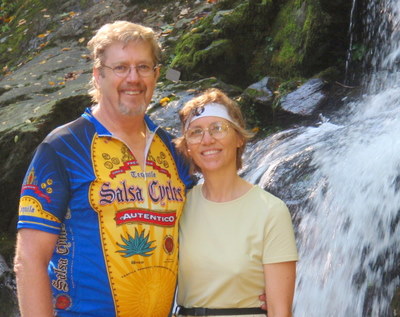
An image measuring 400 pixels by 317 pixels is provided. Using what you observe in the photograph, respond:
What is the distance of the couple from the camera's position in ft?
9.71

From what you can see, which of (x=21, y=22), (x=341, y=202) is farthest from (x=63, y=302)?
(x=21, y=22)

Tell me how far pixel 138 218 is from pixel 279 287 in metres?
0.71

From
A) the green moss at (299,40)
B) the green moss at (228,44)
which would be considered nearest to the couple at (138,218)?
the green moss at (299,40)

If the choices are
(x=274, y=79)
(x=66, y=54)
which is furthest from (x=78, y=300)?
(x=66, y=54)

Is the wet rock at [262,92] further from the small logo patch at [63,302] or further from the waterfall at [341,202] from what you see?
the small logo patch at [63,302]

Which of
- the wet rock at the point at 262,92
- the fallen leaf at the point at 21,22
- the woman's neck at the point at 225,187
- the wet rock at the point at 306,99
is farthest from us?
the fallen leaf at the point at 21,22

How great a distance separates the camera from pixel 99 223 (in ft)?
10.0

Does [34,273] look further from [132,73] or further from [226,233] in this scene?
[132,73]

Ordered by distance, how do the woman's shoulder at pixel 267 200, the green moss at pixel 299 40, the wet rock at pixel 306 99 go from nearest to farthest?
the woman's shoulder at pixel 267 200, the wet rock at pixel 306 99, the green moss at pixel 299 40

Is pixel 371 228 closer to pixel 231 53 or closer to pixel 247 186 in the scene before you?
pixel 247 186

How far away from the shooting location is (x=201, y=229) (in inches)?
125

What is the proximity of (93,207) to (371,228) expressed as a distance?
229 centimetres

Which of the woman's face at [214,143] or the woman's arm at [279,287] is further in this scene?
the woman's face at [214,143]

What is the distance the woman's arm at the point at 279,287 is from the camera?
2941 millimetres
